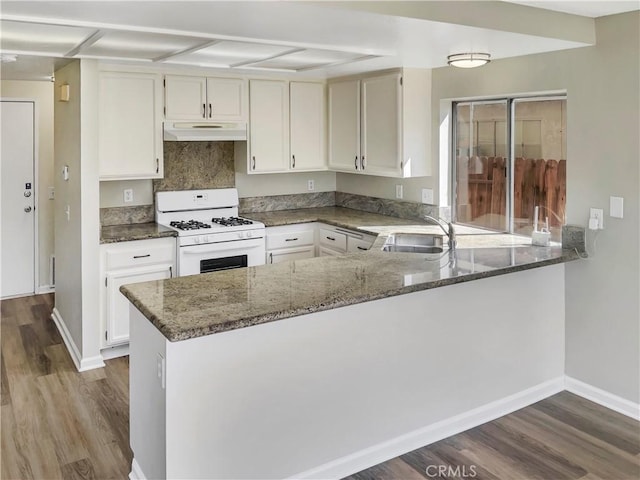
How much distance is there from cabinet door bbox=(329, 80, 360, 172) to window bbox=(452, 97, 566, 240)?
2.67 feet

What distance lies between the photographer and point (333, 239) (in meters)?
4.86

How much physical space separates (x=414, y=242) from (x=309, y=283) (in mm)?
1560

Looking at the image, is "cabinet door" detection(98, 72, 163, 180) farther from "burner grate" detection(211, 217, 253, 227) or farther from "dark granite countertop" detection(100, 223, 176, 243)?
"burner grate" detection(211, 217, 253, 227)

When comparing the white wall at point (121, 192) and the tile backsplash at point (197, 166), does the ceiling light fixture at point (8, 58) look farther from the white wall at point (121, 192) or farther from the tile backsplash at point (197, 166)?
the tile backsplash at point (197, 166)

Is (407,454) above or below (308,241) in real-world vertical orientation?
below

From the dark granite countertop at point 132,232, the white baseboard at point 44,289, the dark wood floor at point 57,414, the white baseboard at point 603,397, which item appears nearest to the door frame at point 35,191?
the white baseboard at point 44,289

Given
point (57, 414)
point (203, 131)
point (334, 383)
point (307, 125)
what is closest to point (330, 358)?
point (334, 383)

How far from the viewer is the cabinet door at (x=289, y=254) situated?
4.81 metres

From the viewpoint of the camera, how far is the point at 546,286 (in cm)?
362

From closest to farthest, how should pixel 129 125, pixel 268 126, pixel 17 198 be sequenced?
pixel 129 125 < pixel 268 126 < pixel 17 198

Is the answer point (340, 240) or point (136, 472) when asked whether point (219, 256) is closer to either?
point (340, 240)

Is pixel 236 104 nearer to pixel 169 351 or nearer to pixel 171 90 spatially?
pixel 171 90

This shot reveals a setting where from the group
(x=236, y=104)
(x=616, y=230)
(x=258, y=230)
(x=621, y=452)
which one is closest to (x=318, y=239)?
(x=258, y=230)

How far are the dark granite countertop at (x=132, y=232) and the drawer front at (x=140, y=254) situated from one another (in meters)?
0.06
